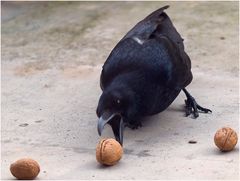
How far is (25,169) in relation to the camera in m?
4.21

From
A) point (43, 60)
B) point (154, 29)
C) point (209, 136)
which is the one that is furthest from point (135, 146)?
point (43, 60)

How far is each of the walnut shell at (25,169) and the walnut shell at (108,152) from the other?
14.9 inches

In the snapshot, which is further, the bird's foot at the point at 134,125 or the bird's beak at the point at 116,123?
the bird's foot at the point at 134,125

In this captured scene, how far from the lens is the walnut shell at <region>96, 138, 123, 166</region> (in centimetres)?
438

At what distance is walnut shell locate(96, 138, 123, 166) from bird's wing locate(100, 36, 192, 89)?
613mm

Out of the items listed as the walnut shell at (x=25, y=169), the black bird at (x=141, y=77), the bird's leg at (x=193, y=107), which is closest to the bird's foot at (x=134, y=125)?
the black bird at (x=141, y=77)

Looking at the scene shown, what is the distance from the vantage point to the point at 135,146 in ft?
15.8

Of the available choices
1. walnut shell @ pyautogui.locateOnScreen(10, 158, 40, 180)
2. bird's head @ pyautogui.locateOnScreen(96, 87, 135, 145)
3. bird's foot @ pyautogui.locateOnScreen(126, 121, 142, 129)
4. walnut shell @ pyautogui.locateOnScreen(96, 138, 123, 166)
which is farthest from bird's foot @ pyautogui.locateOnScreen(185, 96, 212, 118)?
walnut shell @ pyautogui.locateOnScreen(10, 158, 40, 180)

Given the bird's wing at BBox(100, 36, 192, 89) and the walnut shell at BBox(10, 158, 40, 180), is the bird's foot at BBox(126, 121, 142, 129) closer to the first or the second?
the bird's wing at BBox(100, 36, 192, 89)

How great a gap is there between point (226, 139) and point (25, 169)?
1201 millimetres

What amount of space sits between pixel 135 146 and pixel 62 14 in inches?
140

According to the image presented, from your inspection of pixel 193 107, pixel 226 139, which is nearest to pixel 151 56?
pixel 193 107

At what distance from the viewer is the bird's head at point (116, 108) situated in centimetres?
461

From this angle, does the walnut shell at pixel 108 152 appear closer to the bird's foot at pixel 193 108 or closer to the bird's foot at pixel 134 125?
the bird's foot at pixel 134 125
